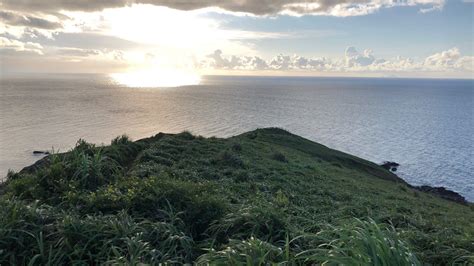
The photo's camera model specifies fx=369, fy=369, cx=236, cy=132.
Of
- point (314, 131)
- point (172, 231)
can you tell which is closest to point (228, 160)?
point (172, 231)

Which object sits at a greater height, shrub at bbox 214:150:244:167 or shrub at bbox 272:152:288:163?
shrub at bbox 214:150:244:167

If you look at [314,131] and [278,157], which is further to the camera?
[314,131]

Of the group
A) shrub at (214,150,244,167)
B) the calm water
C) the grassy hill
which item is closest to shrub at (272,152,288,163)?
shrub at (214,150,244,167)

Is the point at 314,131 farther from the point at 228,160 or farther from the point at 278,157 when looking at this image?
the point at 228,160

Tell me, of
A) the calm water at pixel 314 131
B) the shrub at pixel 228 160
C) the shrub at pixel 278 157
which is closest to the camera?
the shrub at pixel 228 160

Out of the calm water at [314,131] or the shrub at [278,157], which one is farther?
the calm water at [314,131]

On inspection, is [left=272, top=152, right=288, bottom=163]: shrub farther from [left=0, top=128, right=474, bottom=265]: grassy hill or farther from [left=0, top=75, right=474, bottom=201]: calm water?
[left=0, top=75, right=474, bottom=201]: calm water

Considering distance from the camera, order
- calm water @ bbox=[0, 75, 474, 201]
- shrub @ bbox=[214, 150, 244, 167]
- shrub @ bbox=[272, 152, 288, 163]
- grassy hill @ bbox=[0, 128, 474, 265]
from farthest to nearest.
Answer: calm water @ bbox=[0, 75, 474, 201]
shrub @ bbox=[272, 152, 288, 163]
shrub @ bbox=[214, 150, 244, 167]
grassy hill @ bbox=[0, 128, 474, 265]

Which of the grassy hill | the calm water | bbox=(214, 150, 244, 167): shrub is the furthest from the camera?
the calm water

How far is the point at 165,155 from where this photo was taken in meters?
20.2

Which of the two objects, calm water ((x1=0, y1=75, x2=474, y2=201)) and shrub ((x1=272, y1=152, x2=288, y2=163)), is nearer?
shrub ((x1=272, y1=152, x2=288, y2=163))

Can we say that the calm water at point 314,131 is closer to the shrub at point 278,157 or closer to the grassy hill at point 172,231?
the shrub at point 278,157

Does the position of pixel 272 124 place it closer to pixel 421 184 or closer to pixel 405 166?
pixel 405 166

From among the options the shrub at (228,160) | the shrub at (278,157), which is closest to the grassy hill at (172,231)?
the shrub at (228,160)
